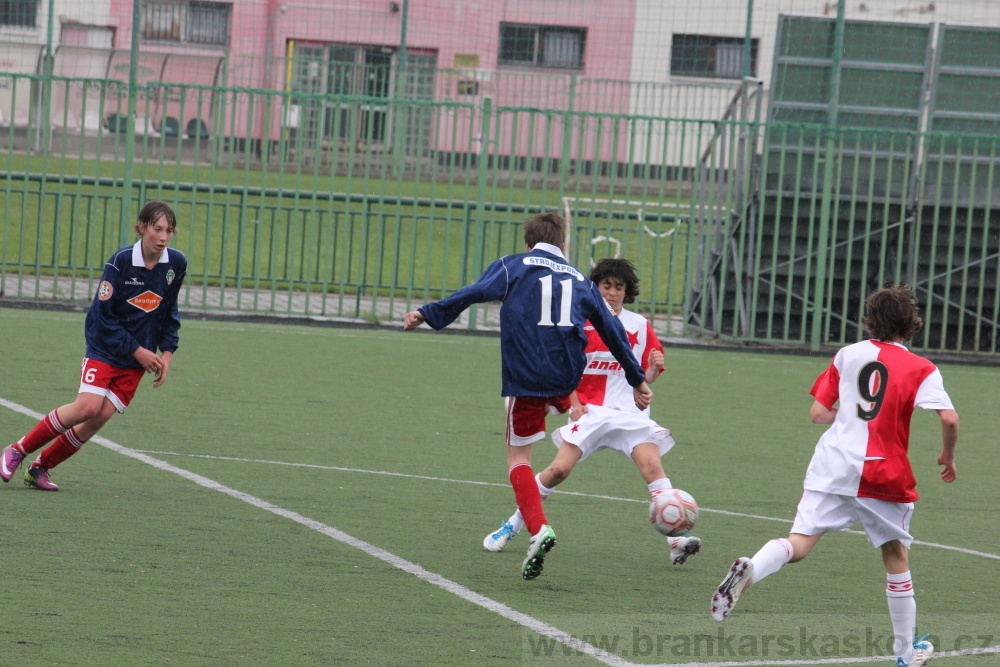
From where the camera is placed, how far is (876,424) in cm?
496

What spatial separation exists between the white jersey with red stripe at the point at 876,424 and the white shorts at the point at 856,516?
4 cm

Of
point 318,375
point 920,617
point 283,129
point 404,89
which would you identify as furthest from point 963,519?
point 404,89

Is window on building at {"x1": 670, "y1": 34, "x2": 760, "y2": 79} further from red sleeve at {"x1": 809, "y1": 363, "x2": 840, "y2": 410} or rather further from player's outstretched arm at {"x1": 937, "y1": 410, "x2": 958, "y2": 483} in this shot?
player's outstretched arm at {"x1": 937, "y1": 410, "x2": 958, "y2": 483}

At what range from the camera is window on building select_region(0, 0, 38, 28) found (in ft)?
59.6

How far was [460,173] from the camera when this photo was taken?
63.1 ft

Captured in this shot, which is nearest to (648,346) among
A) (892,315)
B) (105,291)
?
(892,315)

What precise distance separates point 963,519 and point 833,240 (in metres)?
7.60

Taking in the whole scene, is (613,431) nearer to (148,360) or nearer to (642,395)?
(642,395)

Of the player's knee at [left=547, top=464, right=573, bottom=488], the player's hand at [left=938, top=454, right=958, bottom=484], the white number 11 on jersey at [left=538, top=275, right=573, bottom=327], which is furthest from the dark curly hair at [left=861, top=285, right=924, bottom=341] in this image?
the player's knee at [left=547, top=464, right=573, bottom=488]

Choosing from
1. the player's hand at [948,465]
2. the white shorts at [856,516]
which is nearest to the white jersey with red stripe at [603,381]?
the white shorts at [856,516]

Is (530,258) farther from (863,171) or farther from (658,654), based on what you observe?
(863,171)

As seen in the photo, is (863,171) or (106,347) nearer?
(106,347)

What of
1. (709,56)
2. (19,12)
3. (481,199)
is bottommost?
(481,199)

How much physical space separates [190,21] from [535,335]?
15.0 meters
